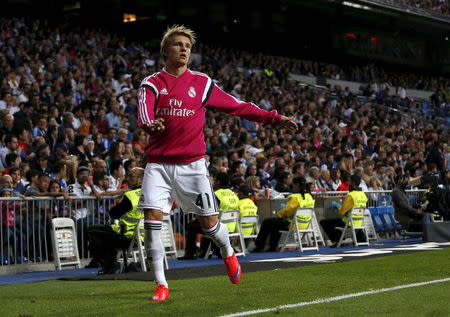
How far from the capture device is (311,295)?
7.73 meters

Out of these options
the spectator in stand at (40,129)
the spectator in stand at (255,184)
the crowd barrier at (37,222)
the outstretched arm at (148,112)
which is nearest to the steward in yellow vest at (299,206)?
the spectator in stand at (255,184)

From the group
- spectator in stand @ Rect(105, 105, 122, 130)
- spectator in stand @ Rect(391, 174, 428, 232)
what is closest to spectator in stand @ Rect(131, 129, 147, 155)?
spectator in stand @ Rect(105, 105, 122, 130)

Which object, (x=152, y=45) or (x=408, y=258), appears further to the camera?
(x=152, y=45)

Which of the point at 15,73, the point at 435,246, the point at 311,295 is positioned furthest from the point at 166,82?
the point at 15,73

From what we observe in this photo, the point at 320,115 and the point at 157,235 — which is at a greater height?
the point at 320,115

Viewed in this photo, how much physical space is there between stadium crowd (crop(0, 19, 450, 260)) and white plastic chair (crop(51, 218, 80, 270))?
43cm

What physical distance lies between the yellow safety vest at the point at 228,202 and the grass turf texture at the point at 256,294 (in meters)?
3.70

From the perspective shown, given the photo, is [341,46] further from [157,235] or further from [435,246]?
[157,235]

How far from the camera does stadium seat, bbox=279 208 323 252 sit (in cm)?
1611

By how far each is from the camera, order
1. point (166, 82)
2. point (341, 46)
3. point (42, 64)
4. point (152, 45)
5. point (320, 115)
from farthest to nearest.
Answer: point (341, 46), point (152, 45), point (320, 115), point (42, 64), point (166, 82)

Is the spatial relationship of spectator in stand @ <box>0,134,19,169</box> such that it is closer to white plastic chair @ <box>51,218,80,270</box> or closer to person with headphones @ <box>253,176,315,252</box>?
white plastic chair @ <box>51,218,80,270</box>

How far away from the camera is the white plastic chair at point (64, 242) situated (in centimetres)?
1308

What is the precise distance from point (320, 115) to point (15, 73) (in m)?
11.7

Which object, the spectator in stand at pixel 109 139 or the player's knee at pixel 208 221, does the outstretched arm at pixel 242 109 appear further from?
the spectator in stand at pixel 109 139
